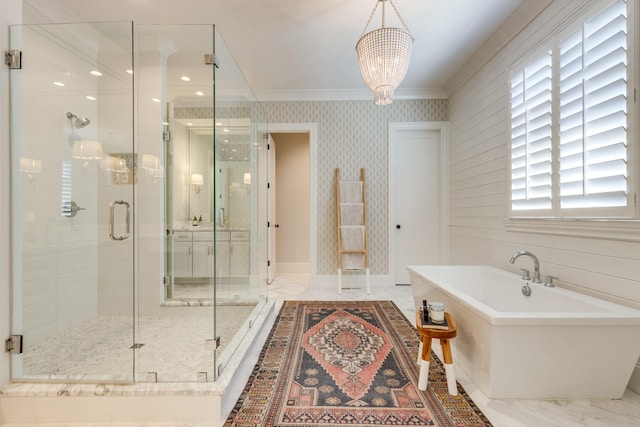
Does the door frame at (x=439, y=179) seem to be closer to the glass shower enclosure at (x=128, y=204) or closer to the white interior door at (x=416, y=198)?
the white interior door at (x=416, y=198)

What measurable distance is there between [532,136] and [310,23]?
6.66ft

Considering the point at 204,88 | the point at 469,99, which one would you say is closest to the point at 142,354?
the point at 204,88

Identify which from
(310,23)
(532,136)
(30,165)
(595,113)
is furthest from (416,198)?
(30,165)

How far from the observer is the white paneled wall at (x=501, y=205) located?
5.35 ft

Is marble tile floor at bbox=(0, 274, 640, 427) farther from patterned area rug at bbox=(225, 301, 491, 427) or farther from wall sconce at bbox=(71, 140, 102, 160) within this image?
wall sconce at bbox=(71, 140, 102, 160)

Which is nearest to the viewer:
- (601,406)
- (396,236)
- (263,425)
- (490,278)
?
(263,425)

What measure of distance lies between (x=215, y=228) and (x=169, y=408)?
973 mm

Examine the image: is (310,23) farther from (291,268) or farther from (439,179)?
(291,268)

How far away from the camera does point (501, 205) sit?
105 inches

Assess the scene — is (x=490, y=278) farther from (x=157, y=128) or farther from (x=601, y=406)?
(x=157, y=128)

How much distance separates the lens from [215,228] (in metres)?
1.88

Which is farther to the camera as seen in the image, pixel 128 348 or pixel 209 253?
pixel 209 253

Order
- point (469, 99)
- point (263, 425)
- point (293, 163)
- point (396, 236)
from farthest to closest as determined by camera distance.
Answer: point (293, 163) < point (396, 236) < point (469, 99) < point (263, 425)

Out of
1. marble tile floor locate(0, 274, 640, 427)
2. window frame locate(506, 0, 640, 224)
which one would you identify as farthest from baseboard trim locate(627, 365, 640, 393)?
window frame locate(506, 0, 640, 224)
